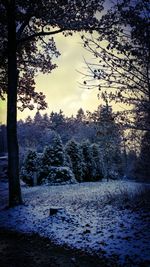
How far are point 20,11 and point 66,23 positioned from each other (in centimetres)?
196

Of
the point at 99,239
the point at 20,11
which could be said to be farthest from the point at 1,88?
the point at 99,239

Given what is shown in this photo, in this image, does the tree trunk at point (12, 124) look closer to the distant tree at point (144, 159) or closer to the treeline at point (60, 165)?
the distant tree at point (144, 159)

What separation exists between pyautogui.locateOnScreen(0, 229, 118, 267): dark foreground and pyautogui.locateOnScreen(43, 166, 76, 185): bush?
14063 mm

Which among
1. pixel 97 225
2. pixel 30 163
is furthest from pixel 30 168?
pixel 97 225

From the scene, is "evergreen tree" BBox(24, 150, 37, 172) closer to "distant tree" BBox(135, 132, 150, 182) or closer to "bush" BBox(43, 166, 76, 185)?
"bush" BBox(43, 166, 76, 185)

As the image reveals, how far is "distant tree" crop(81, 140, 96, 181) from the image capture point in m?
28.4

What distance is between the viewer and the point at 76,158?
27.2 meters

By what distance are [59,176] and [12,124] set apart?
11.3m

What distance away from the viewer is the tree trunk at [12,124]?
11562 millimetres

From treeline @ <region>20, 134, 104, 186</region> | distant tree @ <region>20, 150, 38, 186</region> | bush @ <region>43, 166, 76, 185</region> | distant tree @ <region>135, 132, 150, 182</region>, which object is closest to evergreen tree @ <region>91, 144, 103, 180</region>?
treeline @ <region>20, 134, 104, 186</region>

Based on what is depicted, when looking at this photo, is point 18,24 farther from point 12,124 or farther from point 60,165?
point 60,165

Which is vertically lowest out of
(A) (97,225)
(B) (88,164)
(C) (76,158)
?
(A) (97,225)

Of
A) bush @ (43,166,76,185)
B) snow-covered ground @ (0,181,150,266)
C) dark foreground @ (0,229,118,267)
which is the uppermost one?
bush @ (43,166,76,185)

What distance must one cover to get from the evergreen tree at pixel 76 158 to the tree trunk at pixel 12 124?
15.2m
